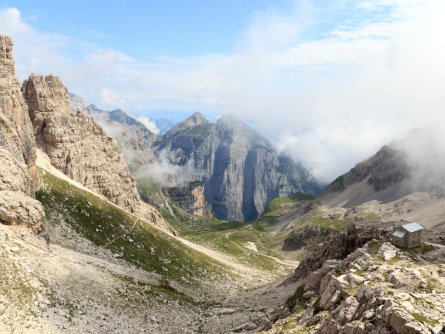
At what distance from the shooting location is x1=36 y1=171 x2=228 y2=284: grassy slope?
349 ft

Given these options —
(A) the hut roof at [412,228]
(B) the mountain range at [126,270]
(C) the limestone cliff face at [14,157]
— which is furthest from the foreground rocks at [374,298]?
(C) the limestone cliff face at [14,157]

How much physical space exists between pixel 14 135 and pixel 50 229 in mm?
24600

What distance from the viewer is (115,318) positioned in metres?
65.2

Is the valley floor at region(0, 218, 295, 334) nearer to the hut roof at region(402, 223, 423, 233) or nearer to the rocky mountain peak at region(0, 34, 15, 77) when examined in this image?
the hut roof at region(402, 223, 423, 233)

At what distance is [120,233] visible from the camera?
119m

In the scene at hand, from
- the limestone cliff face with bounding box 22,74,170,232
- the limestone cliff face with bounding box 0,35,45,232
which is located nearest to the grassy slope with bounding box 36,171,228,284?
the limestone cliff face with bounding box 0,35,45,232

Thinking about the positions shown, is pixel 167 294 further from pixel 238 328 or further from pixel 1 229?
pixel 1 229

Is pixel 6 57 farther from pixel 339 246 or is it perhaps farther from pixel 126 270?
pixel 339 246

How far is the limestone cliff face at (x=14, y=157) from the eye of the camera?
73250mm

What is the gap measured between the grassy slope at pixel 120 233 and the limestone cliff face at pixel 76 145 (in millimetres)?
25470

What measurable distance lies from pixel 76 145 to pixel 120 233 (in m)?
49.7

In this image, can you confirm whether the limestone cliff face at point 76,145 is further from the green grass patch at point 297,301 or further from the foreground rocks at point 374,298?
the foreground rocks at point 374,298

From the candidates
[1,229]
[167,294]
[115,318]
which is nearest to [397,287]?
[115,318]

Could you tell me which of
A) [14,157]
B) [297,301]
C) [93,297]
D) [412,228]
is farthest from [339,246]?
[14,157]
